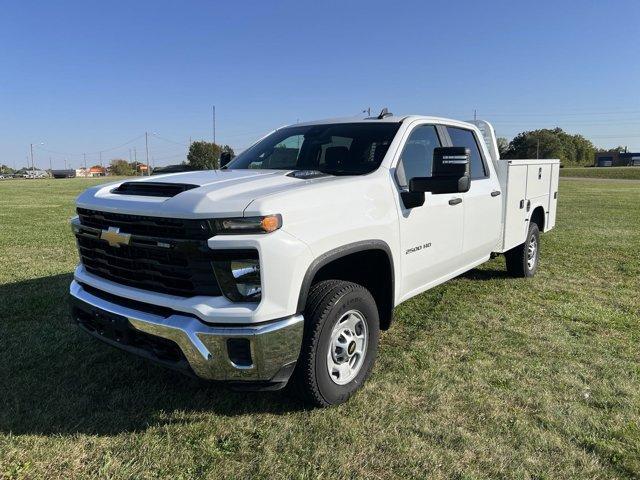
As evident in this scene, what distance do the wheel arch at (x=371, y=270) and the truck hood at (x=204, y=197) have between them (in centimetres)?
52

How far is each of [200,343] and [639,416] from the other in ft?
9.02

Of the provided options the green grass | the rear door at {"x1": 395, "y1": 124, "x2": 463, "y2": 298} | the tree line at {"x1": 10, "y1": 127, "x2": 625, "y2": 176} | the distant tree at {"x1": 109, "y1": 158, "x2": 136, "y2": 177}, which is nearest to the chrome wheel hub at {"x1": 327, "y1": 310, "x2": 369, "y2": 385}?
the rear door at {"x1": 395, "y1": 124, "x2": 463, "y2": 298}

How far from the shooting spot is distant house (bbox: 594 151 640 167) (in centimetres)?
10963

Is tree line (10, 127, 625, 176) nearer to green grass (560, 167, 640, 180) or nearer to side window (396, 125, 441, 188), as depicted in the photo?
green grass (560, 167, 640, 180)

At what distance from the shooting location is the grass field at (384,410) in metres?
2.75

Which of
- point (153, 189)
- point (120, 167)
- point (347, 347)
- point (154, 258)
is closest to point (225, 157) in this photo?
point (153, 189)

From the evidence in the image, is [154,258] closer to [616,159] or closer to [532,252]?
[532,252]

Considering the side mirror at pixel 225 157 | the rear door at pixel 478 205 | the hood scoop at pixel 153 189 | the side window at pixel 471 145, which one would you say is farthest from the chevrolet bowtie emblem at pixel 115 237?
the side window at pixel 471 145

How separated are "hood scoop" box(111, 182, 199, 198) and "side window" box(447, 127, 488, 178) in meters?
2.78

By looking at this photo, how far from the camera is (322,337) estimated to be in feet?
9.99

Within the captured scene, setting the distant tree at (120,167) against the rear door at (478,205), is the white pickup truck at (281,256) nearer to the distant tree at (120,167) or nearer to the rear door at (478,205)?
the rear door at (478,205)

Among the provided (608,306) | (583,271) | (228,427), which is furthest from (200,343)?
(583,271)

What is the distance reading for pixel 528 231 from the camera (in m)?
6.48

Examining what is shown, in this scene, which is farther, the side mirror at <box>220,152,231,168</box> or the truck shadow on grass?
the side mirror at <box>220,152,231,168</box>
